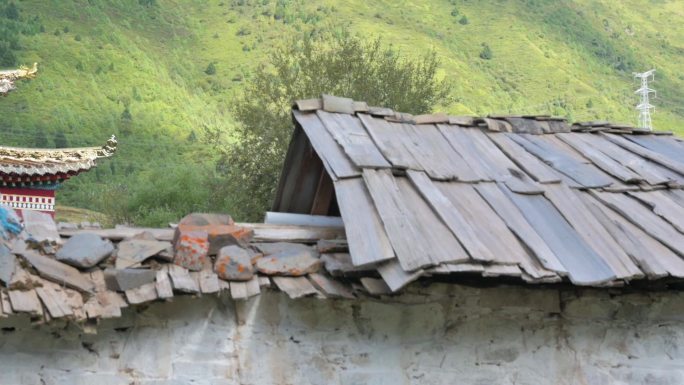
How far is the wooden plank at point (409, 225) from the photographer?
14.2 ft

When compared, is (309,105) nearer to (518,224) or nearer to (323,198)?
(323,198)

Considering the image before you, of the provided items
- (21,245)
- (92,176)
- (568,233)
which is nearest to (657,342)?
(568,233)

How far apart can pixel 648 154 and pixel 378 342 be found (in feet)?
9.59

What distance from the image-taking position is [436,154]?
5703 millimetres

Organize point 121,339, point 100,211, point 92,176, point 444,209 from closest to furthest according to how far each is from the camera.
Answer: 1. point 121,339
2. point 444,209
3. point 100,211
4. point 92,176

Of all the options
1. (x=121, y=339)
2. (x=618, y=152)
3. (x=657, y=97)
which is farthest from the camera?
(x=657, y=97)

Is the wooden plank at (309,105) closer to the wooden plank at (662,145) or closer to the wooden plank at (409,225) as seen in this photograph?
the wooden plank at (409,225)

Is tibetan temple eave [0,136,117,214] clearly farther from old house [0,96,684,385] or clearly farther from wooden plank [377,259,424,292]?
wooden plank [377,259,424,292]

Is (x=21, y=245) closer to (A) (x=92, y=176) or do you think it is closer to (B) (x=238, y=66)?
(A) (x=92, y=176)

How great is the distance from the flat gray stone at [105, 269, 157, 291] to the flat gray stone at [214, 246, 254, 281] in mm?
385

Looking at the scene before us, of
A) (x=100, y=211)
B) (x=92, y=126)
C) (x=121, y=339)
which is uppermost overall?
(x=92, y=126)

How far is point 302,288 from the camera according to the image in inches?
179

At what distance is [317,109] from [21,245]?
2174 millimetres

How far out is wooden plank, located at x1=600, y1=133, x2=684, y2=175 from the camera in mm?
6294
